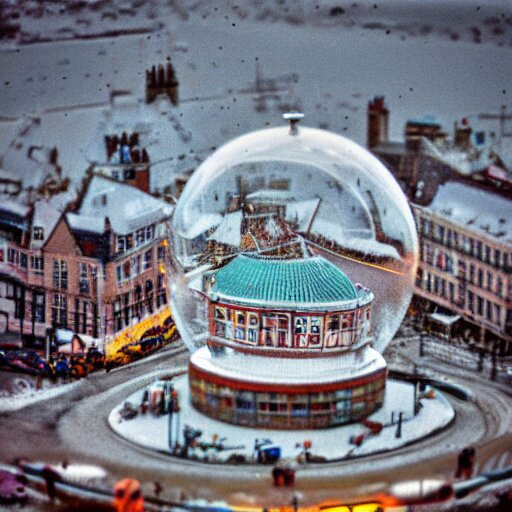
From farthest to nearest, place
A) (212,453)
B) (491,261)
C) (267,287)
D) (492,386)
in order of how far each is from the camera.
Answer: (491,261), (492,386), (267,287), (212,453)

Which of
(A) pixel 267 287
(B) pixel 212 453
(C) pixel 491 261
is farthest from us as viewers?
(C) pixel 491 261

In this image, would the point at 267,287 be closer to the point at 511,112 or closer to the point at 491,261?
the point at 491,261

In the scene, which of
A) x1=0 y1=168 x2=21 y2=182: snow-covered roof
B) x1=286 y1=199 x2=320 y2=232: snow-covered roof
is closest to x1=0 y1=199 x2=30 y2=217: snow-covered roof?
x1=0 y1=168 x2=21 y2=182: snow-covered roof

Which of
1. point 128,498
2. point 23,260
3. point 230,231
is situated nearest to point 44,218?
point 23,260

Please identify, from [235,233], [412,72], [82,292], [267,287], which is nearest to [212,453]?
[267,287]

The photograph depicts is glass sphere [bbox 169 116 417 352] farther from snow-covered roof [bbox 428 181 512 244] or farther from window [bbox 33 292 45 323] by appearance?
window [bbox 33 292 45 323]

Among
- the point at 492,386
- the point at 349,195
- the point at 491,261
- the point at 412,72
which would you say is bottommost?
the point at 492,386

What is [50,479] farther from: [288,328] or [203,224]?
[203,224]

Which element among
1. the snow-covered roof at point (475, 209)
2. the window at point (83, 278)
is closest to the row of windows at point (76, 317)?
the window at point (83, 278)
